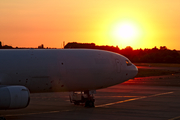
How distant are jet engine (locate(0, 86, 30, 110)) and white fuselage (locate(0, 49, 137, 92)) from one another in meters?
3.43

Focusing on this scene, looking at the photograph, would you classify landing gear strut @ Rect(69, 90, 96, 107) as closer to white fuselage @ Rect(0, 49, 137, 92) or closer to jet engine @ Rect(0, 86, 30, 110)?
white fuselage @ Rect(0, 49, 137, 92)

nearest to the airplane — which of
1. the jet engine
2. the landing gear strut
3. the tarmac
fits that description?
the landing gear strut

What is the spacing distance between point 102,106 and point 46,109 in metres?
5.11

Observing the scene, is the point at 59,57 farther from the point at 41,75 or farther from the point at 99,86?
the point at 99,86

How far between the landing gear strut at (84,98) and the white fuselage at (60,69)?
0.82 metres

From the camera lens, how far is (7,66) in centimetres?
2428

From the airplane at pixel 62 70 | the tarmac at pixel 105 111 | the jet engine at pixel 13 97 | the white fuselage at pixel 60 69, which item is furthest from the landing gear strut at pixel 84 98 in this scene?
the jet engine at pixel 13 97

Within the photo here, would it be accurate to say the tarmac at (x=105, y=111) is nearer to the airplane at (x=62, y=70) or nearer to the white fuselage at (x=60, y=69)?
the airplane at (x=62, y=70)

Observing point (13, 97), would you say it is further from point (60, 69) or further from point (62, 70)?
point (62, 70)

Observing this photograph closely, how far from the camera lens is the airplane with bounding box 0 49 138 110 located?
80.4 feet

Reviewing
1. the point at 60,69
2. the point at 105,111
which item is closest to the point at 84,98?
the point at 105,111

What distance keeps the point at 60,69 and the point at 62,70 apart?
0.20 m

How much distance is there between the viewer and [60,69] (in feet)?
83.6

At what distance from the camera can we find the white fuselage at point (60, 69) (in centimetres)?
2452
